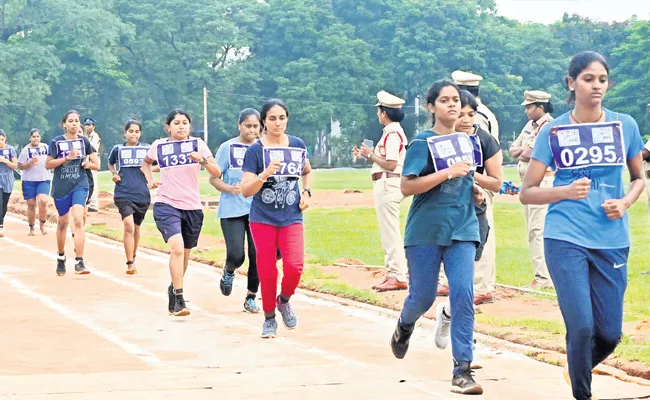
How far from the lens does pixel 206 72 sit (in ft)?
282

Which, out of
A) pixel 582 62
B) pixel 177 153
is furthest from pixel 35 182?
pixel 582 62

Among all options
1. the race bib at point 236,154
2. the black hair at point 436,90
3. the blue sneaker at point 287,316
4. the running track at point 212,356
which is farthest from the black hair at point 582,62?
the race bib at point 236,154

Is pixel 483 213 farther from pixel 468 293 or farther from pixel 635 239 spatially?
pixel 635 239

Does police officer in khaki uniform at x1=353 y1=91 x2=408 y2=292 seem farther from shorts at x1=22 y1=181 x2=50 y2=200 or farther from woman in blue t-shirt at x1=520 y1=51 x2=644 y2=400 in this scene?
shorts at x1=22 y1=181 x2=50 y2=200

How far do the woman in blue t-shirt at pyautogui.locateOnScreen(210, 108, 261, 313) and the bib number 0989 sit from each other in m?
5.22

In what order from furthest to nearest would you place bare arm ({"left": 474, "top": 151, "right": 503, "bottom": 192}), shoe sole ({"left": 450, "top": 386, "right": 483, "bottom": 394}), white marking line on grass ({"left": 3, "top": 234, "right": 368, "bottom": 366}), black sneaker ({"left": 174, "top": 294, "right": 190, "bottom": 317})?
black sneaker ({"left": 174, "top": 294, "right": 190, "bottom": 317})
white marking line on grass ({"left": 3, "top": 234, "right": 368, "bottom": 366})
bare arm ({"left": 474, "top": 151, "right": 503, "bottom": 192})
shoe sole ({"left": 450, "top": 386, "right": 483, "bottom": 394})

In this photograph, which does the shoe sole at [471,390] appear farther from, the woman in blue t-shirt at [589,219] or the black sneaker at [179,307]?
the black sneaker at [179,307]

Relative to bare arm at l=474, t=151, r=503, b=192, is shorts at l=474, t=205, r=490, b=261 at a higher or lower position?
lower

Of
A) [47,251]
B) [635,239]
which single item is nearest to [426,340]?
[47,251]

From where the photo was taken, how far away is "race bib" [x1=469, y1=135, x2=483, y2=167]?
26.6 feet

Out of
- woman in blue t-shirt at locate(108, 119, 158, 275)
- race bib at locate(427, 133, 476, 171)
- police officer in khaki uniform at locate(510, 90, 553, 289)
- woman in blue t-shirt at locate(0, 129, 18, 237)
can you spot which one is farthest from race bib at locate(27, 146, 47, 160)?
race bib at locate(427, 133, 476, 171)

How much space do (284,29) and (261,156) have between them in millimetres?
83468

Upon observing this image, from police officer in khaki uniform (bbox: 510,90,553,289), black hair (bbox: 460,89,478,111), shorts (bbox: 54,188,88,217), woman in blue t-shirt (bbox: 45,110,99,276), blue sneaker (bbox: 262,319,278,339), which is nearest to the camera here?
black hair (bbox: 460,89,478,111)

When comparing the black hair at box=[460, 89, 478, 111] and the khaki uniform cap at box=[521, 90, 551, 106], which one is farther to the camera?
the khaki uniform cap at box=[521, 90, 551, 106]
